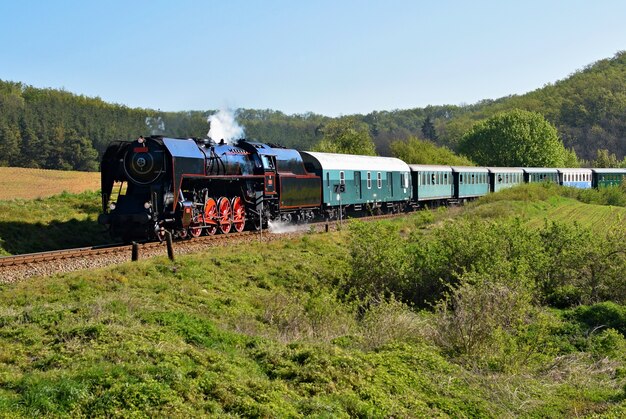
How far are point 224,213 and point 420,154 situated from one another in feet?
163

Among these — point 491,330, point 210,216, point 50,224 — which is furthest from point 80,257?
point 491,330

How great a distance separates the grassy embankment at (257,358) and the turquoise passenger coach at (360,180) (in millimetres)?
16659

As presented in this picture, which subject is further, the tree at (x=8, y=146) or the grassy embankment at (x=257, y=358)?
the tree at (x=8, y=146)

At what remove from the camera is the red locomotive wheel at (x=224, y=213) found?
25891 mm

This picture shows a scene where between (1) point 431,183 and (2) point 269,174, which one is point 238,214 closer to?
(2) point 269,174

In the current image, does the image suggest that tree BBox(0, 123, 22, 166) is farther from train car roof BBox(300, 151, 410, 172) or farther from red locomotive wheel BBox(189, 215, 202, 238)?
red locomotive wheel BBox(189, 215, 202, 238)

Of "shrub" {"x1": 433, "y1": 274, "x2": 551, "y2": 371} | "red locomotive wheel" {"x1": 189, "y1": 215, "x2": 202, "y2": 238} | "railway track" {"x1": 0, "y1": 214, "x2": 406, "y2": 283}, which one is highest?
"red locomotive wheel" {"x1": 189, "y1": 215, "x2": 202, "y2": 238}

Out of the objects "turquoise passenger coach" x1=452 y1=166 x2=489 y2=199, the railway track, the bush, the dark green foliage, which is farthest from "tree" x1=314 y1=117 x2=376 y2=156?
the dark green foliage

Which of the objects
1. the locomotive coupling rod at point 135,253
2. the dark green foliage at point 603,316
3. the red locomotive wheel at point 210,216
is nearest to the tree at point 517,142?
the red locomotive wheel at point 210,216

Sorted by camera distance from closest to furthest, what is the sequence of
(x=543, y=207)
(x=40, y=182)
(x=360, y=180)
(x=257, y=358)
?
(x=257, y=358) → (x=360, y=180) → (x=543, y=207) → (x=40, y=182)

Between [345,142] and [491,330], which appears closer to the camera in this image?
[491,330]

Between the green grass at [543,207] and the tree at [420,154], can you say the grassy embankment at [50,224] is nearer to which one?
the green grass at [543,207]

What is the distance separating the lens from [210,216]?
25203 mm

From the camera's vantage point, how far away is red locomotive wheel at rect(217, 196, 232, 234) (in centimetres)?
2589
